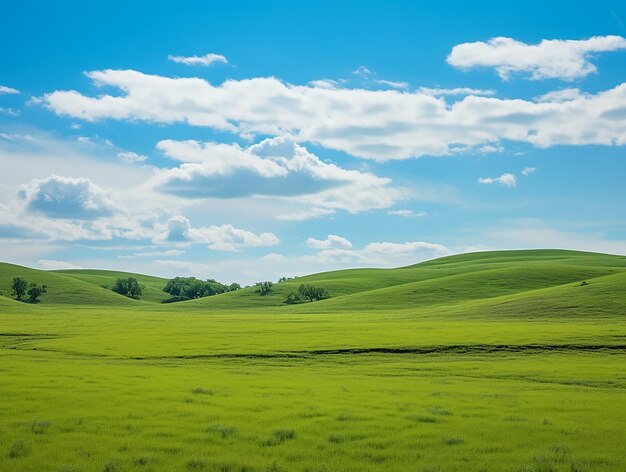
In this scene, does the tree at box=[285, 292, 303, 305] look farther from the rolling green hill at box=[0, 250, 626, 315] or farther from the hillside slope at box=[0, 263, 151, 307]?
the hillside slope at box=[0, 263, 151, 307]

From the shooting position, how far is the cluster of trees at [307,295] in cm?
15212

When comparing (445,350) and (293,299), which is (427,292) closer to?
(293,299)

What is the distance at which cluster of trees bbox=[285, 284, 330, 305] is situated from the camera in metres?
152

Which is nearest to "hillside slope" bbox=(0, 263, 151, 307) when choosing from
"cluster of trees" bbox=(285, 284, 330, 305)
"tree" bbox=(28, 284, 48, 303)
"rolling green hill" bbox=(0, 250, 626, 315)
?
"rolling green hill" bbox=(0, 250, 626, 315)

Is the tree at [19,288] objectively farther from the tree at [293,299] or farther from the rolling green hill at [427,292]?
the tree at [293,299]

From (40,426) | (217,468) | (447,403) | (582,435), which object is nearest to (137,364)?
(40,426)

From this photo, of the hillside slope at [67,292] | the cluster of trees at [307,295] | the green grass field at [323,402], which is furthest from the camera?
the hillside slope at [67,292]

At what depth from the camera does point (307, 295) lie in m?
155

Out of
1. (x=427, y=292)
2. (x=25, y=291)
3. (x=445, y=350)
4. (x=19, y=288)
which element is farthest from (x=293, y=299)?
(x=445, y=350)

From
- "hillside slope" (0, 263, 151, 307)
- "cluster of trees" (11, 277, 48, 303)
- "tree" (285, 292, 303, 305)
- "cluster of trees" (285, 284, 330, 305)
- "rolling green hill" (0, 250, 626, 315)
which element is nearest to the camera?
"rolling green hill" (0, 250, 626, 315)

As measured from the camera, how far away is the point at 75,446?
15234 mm

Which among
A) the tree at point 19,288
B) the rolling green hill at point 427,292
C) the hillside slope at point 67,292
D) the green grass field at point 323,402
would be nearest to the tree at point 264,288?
the rolling green hill at point 427,292

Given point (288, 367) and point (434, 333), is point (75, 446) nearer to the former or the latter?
point (288, 367)

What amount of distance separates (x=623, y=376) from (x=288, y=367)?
702 inches
